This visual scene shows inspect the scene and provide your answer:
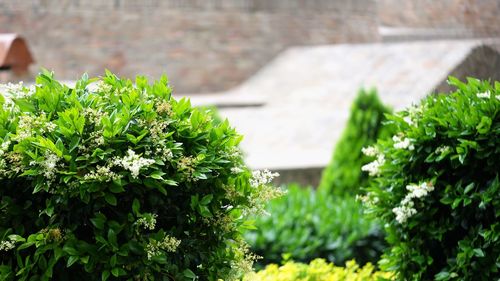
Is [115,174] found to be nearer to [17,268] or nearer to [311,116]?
[17,268]

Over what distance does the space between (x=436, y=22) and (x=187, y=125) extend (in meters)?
14.1

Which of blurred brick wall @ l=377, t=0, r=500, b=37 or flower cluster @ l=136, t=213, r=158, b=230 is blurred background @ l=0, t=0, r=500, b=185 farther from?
flower cluster @ l=136, t=213, r=158, b=230

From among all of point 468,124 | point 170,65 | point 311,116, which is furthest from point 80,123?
point 170,65

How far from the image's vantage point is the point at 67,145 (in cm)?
256

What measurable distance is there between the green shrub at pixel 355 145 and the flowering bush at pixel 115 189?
3697 millimetres

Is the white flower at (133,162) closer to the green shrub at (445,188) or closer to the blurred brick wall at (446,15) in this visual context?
the green shrub at (445,188)

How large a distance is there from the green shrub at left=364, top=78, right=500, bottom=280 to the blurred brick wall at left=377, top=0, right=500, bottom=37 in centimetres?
434

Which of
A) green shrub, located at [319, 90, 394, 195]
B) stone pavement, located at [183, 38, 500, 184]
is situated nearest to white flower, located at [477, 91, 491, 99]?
green shrub, located at [319, 90, 394, 195]

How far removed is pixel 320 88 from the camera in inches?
536

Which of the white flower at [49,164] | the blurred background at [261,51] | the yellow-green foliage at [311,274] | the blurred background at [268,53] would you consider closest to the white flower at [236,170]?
the white flower at [49,164]

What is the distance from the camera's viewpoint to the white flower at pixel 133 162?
244 centimetres

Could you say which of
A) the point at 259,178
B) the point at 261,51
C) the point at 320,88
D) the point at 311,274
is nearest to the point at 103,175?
the point at 259,178

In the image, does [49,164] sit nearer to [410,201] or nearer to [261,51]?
[410,201]

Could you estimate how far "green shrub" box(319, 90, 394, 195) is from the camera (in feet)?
21.1
